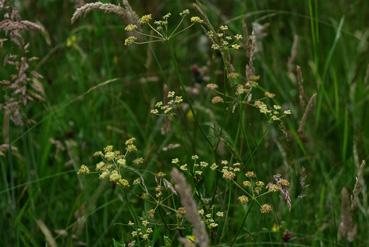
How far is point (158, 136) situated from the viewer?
2.95 meters

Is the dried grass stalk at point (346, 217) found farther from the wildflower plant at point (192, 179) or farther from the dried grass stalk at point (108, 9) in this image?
the dried grass stalk at point (108, 9)

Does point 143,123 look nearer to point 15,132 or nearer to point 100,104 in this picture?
point 100,104

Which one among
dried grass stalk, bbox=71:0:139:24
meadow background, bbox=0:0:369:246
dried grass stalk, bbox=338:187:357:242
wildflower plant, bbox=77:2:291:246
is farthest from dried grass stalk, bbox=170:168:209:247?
dried grass stalk, bbox=71:0:139:24

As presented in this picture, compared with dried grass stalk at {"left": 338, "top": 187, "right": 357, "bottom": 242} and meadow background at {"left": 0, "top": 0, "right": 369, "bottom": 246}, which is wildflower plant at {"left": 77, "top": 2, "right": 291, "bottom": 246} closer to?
meadow background at {"left": 0, "top": 0, "right": 369, "bottom": 246}

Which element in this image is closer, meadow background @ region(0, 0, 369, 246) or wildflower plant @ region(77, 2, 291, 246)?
wildflower plant @ region(77, 2, 291, 246)

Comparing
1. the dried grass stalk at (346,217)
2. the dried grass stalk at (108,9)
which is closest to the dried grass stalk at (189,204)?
the dried grass stalk at (346,217)

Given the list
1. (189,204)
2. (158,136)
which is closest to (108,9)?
(189,204)

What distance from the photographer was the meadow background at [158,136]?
2.22 metres

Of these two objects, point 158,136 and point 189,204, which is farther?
point 158,136

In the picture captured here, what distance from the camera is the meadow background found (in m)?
2.22

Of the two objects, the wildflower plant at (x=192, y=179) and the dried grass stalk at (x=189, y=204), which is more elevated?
the dried grass stalk at (x=189, y=204)

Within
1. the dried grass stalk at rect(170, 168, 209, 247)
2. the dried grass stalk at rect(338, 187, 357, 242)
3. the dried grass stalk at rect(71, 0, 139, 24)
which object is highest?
the dried grass stalk at rect(71, 0, 139, 24)

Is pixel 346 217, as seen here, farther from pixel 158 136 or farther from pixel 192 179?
pixel 158 136

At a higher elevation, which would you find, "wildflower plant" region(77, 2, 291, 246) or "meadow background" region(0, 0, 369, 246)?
"wildflower plant" region(77, 2, 291, 246)
